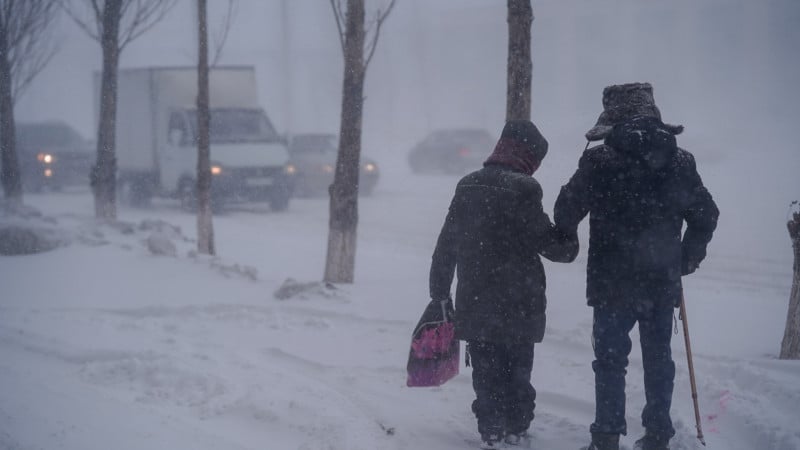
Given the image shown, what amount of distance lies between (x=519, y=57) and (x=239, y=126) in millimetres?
12379

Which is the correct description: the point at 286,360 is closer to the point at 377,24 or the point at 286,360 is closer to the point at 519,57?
the point at 519,57

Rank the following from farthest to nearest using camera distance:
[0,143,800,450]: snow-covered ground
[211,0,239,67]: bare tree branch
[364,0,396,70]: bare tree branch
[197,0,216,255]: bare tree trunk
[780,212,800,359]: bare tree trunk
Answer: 1. [211,0,239,67]: bare tree branch
2. [197,0,216,255]: bare tree trunk
3. [364,0,396,70]: bare tree branch
4. [780,212,800,359]: bare tree trunk
5. [0,143,800,450]: snow-covered ground

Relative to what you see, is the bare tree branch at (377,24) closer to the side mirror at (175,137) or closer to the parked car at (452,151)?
the side mirror at (175,137)

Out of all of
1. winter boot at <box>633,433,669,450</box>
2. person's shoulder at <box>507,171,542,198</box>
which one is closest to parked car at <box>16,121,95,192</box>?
person's shoulder at <box>507,171,542,198</box>

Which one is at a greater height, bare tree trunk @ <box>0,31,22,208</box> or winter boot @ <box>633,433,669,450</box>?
bare tree trunk @ <box>0,31,22,208</box>

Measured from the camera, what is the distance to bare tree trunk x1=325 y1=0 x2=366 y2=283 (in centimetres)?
794

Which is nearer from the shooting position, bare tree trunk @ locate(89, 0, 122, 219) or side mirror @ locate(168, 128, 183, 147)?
bare tree trunk @ locate(89, 0, 122, 219)

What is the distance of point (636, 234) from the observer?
3.68 metres

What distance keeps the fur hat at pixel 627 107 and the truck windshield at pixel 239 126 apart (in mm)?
14049

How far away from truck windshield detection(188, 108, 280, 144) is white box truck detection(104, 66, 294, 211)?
23 mm

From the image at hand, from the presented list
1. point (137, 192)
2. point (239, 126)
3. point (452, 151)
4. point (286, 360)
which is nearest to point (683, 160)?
point (286, 360)

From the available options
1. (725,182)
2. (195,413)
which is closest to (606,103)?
(195,413)

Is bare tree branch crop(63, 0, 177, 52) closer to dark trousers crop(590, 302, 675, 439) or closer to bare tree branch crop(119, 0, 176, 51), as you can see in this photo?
bare tree branch crop(119, 0, 176, 51)

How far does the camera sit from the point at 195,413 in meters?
4.52
